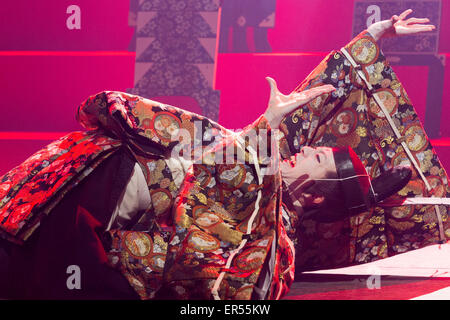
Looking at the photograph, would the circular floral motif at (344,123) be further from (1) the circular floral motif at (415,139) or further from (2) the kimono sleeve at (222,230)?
(2) the kimono sleeve at (222,230)

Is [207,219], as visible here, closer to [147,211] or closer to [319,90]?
[147,211]

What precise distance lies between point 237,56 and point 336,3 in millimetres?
464

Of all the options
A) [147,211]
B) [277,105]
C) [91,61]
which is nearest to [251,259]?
[147,211]

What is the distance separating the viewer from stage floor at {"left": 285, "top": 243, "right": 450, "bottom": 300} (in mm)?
1401

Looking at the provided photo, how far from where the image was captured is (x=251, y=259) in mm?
1148

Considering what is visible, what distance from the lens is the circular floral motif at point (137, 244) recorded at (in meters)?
1.25

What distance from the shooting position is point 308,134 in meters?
1.66

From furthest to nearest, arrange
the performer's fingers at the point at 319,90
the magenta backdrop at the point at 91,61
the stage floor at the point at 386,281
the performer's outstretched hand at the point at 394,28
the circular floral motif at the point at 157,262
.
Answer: the magenta backdrop at the point at 91,61 < the performer's outstretched hand at the point at 394,28 < the performer's fingers at the point at 319,90 < the stage floor at the point at 386,281 < the circular floral motif at the point at 157,262

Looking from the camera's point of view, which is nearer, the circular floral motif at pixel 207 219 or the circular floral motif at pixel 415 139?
the circular floral motif at pixel 207 219

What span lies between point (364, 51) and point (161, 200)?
85cm

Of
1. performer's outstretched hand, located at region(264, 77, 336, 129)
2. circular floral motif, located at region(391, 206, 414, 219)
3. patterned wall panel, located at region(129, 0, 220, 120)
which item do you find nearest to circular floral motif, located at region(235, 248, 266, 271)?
performer's outstretched hand, located at region(264, 77, 336, 129)

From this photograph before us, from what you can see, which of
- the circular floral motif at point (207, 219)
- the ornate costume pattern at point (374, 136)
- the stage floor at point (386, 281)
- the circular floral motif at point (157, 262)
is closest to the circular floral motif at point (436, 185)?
the ornate costume pattern at point (374, 136)

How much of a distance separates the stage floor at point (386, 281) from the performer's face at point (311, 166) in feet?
1.04
